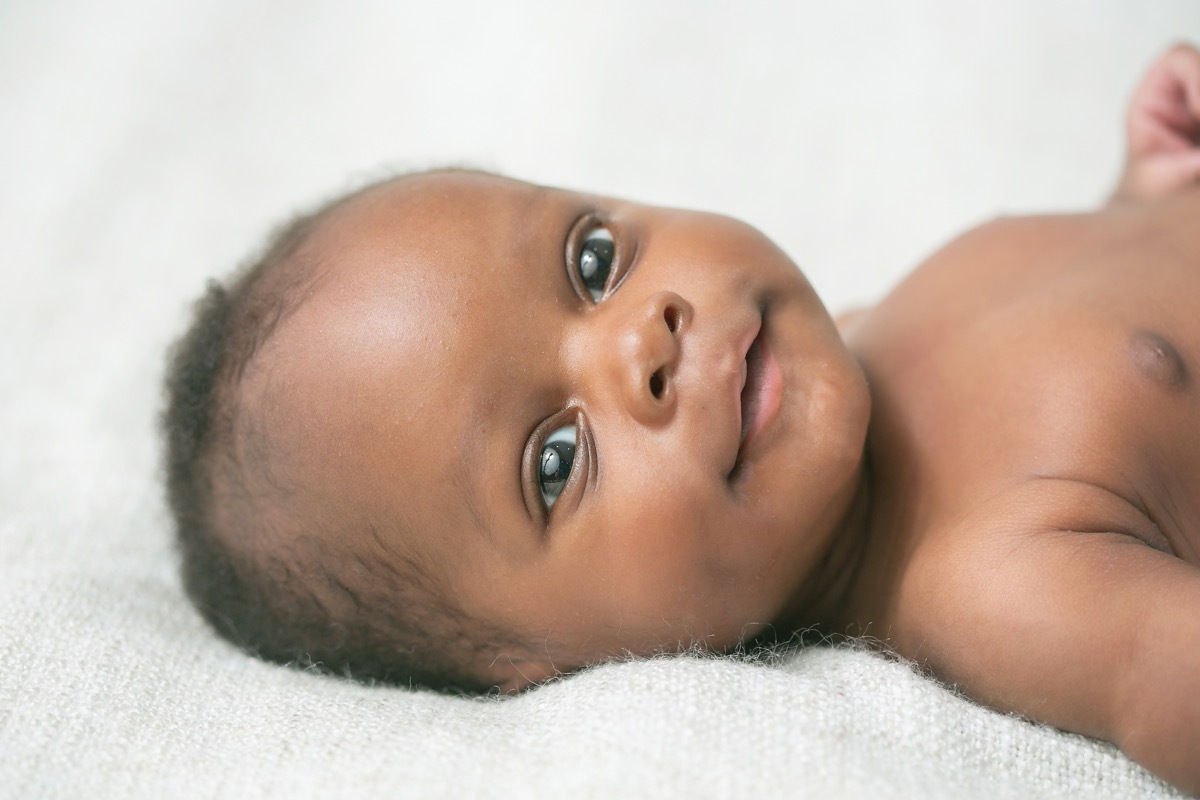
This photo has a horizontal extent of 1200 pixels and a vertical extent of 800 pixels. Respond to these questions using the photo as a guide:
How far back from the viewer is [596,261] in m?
1.47

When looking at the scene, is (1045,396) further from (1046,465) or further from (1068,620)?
(1068,620)

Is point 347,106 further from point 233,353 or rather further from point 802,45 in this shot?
point 233,353

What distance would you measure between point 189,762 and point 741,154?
1.77 m

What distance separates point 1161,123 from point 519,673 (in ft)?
4.65

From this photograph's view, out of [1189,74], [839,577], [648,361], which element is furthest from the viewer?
[1189,74]

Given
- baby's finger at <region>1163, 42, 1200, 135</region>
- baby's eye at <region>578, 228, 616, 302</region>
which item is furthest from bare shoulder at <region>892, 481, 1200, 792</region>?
baby's finger at <region>1163, 42, 1200, 135</region>

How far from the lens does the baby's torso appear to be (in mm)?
1326

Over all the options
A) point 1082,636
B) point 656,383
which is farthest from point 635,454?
point 1082,636

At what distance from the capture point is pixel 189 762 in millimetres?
1217

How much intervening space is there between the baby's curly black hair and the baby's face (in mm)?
41

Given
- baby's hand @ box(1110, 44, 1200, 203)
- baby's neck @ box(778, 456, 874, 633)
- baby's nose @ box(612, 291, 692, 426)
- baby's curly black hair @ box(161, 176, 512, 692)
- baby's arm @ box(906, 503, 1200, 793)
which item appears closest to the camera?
baby's arm @ box(906, 503, 1200, 793)

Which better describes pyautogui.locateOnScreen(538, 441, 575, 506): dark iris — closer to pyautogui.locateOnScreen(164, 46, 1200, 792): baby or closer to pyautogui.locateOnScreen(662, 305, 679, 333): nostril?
pyautogui.locateOnScreen(164, 46, 1200, 792): baby

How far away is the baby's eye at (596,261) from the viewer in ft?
4.78

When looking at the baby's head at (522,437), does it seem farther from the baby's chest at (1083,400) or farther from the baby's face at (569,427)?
the baby's chest at (1083,400)
